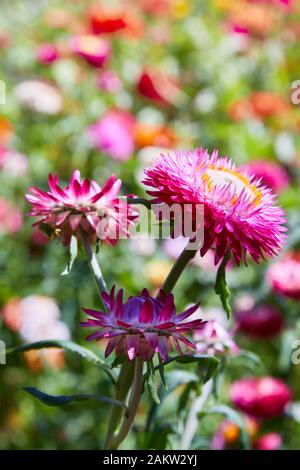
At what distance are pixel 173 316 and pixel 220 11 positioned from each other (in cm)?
260

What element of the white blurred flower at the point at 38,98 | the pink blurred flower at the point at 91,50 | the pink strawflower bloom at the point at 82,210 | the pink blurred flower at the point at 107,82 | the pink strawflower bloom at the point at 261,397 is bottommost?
the pink strawflower bloom at the point at 261,397

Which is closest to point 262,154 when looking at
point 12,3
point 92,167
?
point 92,167

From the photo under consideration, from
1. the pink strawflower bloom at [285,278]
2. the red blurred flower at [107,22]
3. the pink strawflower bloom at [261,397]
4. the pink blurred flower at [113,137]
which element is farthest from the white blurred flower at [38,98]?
the pink strawflower bloom at [261,397]

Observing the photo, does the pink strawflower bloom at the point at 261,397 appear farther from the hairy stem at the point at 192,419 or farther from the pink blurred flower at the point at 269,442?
the hairy stem at the point at 192,419

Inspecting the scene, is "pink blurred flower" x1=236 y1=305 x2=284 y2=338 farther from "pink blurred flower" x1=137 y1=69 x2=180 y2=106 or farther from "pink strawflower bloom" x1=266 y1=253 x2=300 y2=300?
"pink blurred flower" x1=137 y1=69 x2=180 y2=106

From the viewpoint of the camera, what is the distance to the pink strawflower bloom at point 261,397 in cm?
154

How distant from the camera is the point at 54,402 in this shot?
0.82 meters

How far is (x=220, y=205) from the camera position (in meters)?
0.76

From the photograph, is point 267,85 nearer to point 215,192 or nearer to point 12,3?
point 12,3

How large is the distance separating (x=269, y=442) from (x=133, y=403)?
732 millimetres

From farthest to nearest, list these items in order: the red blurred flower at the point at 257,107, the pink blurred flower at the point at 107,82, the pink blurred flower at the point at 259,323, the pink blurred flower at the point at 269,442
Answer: the red blurred flower at the point at 257,107, the pink blurred flower at the point at 107,82, the pink blurred flower at the point at 259,323, the pink blurred flower at the point at 269,442

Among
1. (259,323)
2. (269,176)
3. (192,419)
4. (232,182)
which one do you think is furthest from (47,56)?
(232,182)

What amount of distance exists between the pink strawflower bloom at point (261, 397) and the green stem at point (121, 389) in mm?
688

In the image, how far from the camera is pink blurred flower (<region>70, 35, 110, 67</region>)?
2.27 m
